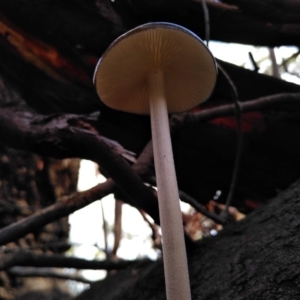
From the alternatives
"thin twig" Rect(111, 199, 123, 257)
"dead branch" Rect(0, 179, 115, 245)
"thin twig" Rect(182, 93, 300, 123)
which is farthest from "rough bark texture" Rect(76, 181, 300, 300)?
"thin twig" Rect(111, 199, 123, 257)

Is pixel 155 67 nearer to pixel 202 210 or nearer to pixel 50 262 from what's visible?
pixel 202 210

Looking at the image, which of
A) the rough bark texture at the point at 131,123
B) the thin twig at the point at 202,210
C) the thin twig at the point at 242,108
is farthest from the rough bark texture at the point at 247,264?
the thin twig at the point at 242,108

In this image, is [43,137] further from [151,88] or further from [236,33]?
[236,33]

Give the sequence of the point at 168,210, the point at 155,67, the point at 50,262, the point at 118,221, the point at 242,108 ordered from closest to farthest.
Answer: the point at 168,210 < the point at 155,67 < the point at 50,262 < the point at 242,108 < the point at 118,221

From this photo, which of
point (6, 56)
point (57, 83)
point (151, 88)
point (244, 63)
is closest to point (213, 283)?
point (151, 88)

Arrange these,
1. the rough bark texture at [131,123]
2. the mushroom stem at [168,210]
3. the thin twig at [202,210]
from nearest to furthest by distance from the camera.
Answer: the mushroom stem at [168,210] < the rough bark texture at [131,123] < the thin twig at [202,210]

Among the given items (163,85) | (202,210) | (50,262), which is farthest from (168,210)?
(50,262)

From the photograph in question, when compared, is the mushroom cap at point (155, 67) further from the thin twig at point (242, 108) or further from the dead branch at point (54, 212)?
the dead branch at point (54, 212)
